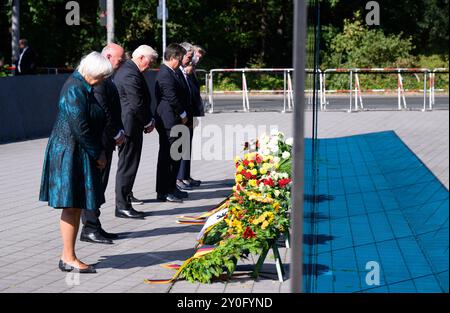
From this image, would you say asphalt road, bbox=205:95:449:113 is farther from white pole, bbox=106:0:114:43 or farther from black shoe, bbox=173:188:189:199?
black shoe, bbox=173:188:189:199

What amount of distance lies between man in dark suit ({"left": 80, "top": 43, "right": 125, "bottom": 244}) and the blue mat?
5.89ft

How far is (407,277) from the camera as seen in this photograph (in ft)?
23.1

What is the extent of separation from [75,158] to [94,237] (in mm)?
1553

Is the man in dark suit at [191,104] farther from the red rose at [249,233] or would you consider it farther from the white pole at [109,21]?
the white pole at [109,21]

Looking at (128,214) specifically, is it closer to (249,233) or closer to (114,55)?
(114,55)

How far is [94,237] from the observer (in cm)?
851

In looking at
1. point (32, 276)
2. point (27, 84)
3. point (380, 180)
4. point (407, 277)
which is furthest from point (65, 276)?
point (27, 84)

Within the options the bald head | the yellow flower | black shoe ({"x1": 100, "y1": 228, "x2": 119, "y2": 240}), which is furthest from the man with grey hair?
the yellow flower

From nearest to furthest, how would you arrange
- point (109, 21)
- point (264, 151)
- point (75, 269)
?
point (75, 269)
point (264, 151)
point (109, 21)

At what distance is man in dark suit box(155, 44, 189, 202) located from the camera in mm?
11078

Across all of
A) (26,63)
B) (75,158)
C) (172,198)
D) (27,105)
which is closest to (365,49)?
(26,63)

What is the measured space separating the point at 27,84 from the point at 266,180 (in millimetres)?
11886

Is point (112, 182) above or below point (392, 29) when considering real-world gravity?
below
